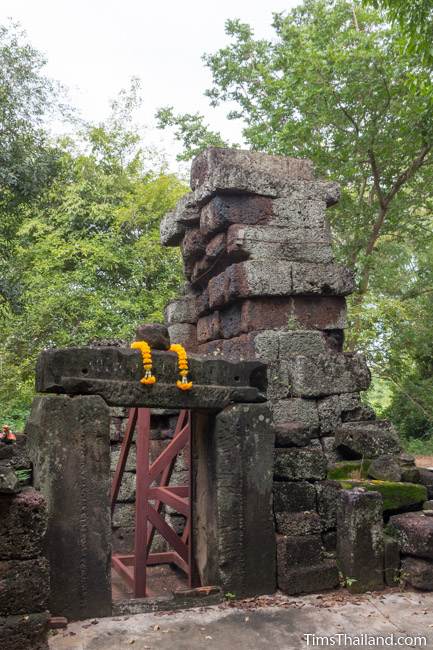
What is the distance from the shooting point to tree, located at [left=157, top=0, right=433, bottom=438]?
1220cm

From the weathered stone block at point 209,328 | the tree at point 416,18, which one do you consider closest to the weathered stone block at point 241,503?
the weathered stone block at point 209,328

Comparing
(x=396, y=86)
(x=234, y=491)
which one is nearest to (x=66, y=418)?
(x=234, y=491)

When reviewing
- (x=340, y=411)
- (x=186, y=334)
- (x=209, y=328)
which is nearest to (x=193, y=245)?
(x=209, y=328)

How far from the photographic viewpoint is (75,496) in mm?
4441

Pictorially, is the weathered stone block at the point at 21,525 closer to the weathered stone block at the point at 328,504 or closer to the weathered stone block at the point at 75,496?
the weathered stone block at the point at 75,496

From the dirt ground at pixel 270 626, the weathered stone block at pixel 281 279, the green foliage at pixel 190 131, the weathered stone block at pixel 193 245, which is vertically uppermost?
the green foliage at pixel 190 131

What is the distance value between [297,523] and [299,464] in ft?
1.64

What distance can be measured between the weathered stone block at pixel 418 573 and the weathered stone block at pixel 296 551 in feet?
2.47

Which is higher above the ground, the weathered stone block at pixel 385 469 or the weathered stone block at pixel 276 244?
the weathered stone block at pixel 276 244

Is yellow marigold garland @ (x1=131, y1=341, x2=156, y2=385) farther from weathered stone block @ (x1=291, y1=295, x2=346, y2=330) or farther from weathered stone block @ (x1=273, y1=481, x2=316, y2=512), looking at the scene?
weathered stone block @ (x1=291, y1=295, x2=346, y2=330)

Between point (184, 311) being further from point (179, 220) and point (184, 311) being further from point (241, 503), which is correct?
point (241, 503)

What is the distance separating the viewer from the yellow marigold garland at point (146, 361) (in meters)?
4.81

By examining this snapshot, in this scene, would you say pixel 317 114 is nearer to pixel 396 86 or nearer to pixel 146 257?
pixel 396 86

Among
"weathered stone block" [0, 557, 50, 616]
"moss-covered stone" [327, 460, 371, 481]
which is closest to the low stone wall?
"weathered stone block" [0, 557, 50, 616]
